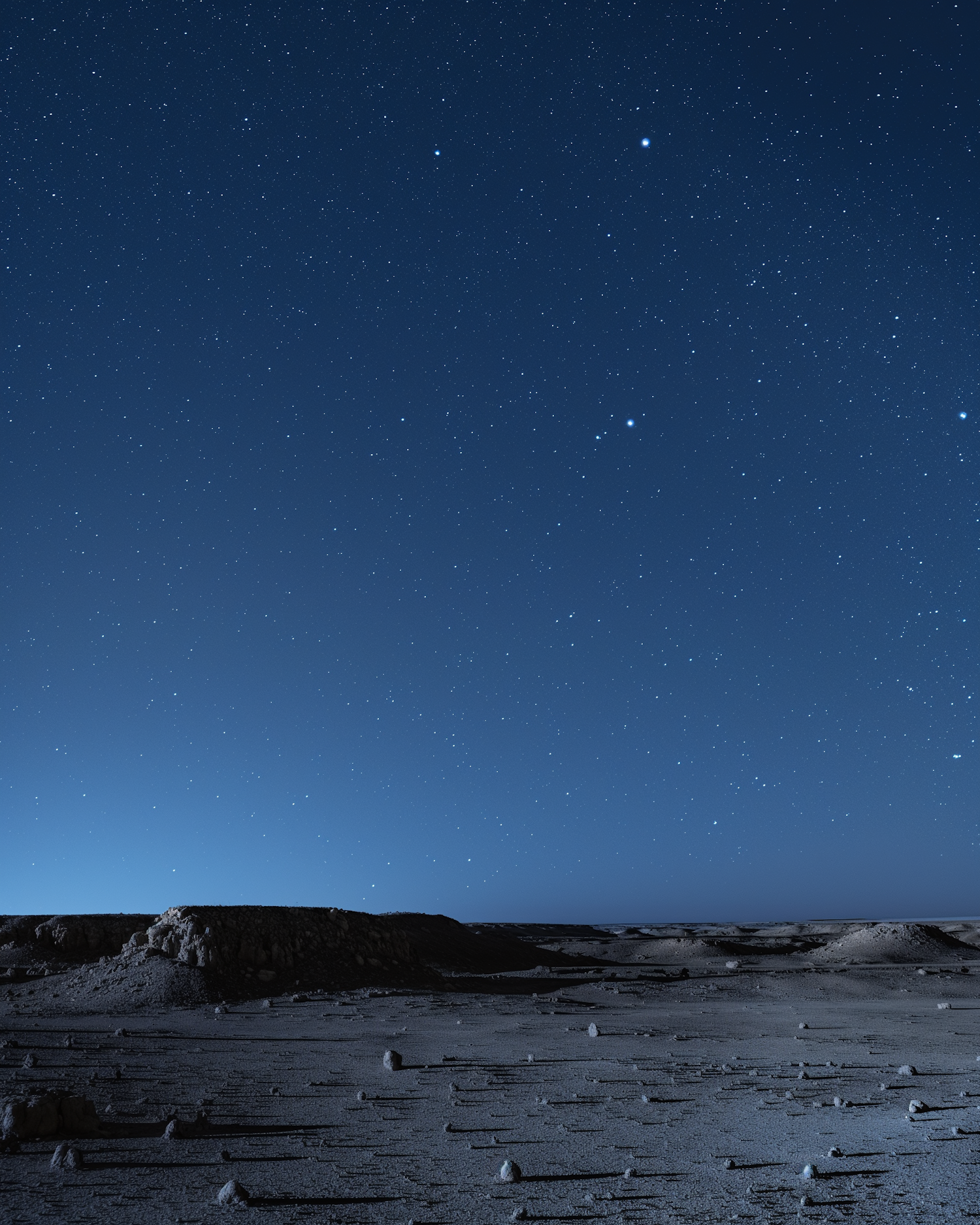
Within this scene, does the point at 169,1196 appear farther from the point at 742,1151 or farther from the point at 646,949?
the point at 646,949

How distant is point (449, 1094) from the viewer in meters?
10.4

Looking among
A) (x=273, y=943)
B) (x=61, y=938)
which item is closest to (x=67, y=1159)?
(x=273, y=943)

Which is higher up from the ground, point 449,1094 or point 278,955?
point 449,1094

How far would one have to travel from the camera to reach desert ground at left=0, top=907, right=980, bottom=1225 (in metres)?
A: 6.48

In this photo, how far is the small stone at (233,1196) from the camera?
6188 mm

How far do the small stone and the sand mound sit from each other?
38.3 meters

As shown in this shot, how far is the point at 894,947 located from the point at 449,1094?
122 ft

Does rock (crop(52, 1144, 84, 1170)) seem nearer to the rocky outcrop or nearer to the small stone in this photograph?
the small stone

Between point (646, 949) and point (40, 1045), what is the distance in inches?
1432

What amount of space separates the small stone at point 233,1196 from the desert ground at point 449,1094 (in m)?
0.05

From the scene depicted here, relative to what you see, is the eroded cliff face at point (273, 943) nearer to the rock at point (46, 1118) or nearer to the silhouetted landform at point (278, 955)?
the silhouetted landform at point (278, 955)

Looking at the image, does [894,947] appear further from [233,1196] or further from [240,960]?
[233,1196]

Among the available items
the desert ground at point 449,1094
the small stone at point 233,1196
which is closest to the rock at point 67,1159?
the desert ground at point 449,1094

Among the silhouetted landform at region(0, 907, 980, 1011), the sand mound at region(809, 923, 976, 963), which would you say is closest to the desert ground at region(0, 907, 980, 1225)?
the silhouetted landform at region(0, 907, 980, 1011)
